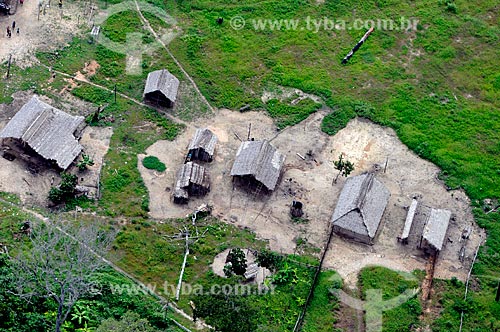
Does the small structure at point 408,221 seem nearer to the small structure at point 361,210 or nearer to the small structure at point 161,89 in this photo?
the small structure at point 361,210

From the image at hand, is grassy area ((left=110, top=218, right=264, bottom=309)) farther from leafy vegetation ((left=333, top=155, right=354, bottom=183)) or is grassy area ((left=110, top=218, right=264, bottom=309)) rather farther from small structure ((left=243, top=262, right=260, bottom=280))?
leafy vegetation ((left=333, top=155, right=354, bottom=183))

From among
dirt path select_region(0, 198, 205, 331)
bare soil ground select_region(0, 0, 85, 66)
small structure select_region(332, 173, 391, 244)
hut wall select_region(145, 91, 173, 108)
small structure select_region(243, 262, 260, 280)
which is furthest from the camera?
bare soil ground select_region(0, 0, 85, 66)

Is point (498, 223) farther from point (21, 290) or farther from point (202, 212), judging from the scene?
point (21, 290)

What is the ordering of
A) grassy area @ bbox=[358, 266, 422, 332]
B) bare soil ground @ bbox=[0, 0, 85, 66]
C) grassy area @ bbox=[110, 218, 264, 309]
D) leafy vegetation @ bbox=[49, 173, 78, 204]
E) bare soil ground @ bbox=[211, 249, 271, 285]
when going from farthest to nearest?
bare soil ground @ bbox=[0, 0, 85, 66] < leafy vegetation @ bbox=[49, 173, 78, 204] < bare soil ground @ bbox=[211, 249, 271, 285] < grassy area @ bbox=[110, 218, 264, 309] < grassy area @ bbox=[358, 266, 422, 332]

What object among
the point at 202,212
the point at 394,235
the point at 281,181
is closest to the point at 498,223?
the point at 394,235

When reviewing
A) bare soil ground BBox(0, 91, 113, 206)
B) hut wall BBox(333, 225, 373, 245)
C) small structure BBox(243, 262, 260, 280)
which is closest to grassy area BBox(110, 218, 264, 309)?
small structure BBox(243, 262, 260, 280)

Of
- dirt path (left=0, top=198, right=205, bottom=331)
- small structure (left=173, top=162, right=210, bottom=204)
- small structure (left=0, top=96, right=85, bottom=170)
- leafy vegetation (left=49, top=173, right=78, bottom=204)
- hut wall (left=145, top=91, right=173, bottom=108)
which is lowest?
dirt path (left=0, top=198, right=205, bottom=331)

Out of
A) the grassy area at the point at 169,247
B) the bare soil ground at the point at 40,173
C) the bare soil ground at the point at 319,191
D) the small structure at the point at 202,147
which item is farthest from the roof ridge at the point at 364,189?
the bare soil ground at the point at 40,173

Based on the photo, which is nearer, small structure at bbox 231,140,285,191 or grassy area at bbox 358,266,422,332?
grassy area at bbox 358,266,422,332
